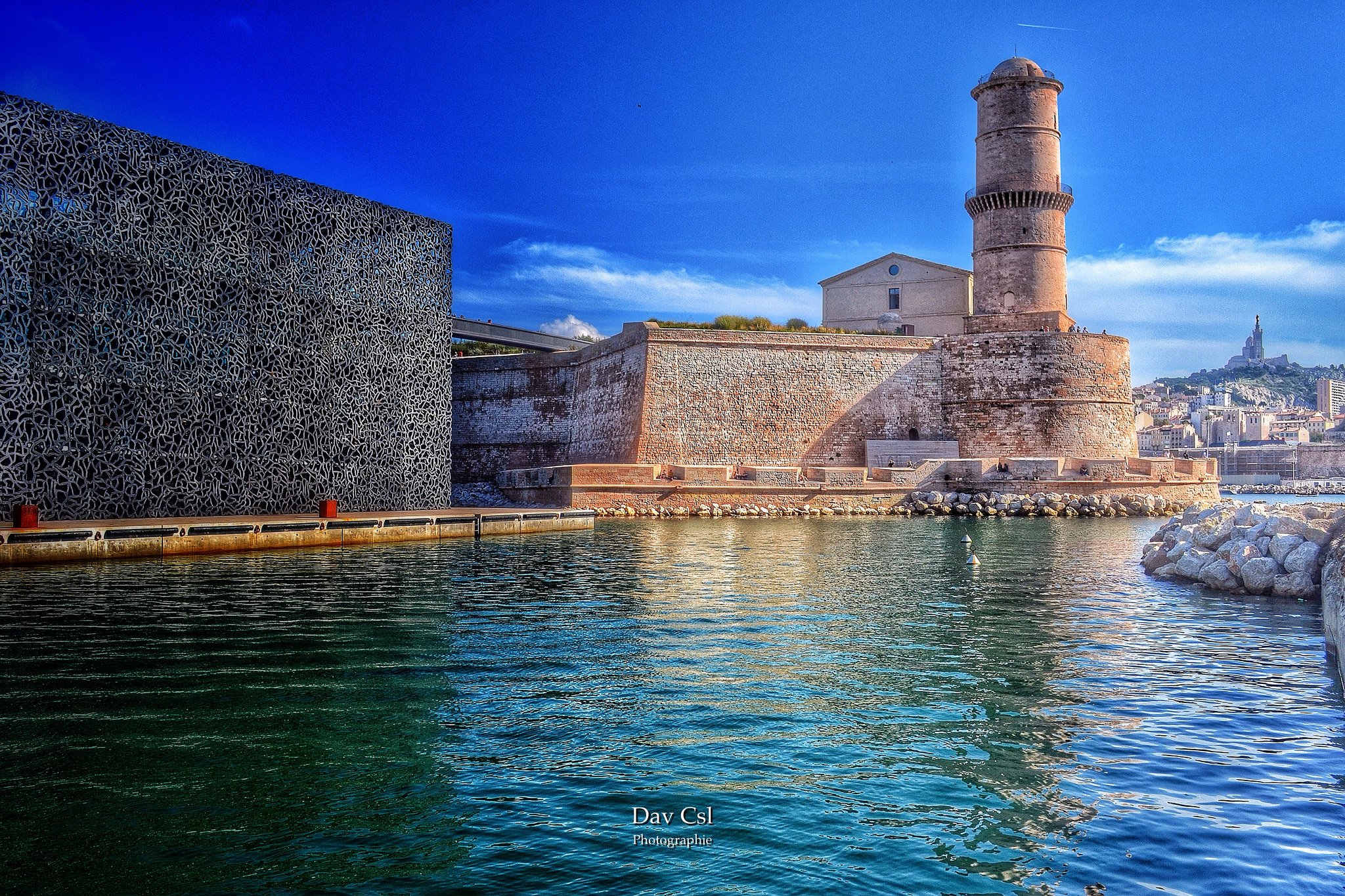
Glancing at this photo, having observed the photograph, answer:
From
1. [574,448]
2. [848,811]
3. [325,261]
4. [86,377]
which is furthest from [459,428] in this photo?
[848,811]

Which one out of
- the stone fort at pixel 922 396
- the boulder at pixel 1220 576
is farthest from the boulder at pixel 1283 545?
the stone fort at pixel 922 396

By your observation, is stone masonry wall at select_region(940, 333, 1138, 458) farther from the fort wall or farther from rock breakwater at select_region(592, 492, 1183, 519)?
rock breakwater at select_region(592, 492, 1183, 519)

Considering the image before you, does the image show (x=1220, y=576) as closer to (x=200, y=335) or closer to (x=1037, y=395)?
(x=200, y=335)

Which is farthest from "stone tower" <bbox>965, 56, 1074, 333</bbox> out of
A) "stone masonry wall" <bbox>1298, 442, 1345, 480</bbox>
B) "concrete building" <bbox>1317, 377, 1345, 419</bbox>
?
"concrete building" <bbox>1317, 377, 1345, 419</bbox>

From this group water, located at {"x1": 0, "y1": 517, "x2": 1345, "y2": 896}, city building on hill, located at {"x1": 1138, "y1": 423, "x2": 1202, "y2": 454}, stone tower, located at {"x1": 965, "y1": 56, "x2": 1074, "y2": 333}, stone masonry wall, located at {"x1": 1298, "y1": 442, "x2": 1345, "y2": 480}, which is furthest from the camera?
city building on hill, located at {"x1": 1138, "y1": 423, "x2": 1202, "y2": 454}

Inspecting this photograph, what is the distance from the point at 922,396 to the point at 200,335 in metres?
19.8

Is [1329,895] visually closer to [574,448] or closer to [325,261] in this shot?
[325,261]

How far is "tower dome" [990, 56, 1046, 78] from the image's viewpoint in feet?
97.0

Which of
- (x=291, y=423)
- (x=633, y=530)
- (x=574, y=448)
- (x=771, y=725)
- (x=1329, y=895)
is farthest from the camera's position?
(x=574, y=448)

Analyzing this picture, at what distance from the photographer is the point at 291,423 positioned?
18047mm

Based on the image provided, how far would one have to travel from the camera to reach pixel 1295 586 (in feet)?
32.0

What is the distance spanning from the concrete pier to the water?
2813mm

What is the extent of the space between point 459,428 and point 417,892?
31.1 m

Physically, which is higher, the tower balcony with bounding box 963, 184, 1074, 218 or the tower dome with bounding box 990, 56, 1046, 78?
the tower dome with bounding box 990, 56, 1046, 78
